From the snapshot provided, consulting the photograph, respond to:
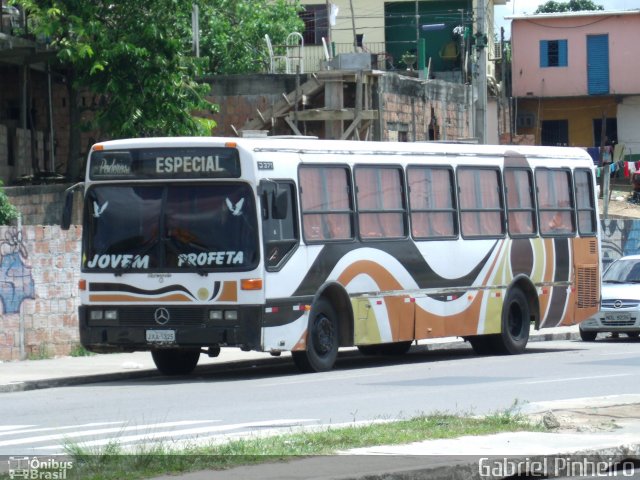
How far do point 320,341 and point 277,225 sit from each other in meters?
1.90

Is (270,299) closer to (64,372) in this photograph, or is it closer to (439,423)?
(64,372)

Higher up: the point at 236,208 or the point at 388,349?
the point at 236,208

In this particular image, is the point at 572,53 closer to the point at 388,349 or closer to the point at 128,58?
the point at 128,58

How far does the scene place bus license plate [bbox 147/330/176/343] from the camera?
17109 mm

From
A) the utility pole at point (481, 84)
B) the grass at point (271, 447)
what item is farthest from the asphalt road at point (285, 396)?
the utility pole at point (481, 84)

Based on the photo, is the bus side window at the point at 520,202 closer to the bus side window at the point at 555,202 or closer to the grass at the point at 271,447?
the bus side window at the point at 555,202

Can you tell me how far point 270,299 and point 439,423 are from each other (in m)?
6.13

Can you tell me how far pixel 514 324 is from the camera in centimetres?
2241

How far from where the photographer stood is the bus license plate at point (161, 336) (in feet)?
56.1

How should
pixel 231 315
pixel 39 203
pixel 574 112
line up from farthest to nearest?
1. pixel 574 112
2. pixel 39 203
3. pixel 231 315

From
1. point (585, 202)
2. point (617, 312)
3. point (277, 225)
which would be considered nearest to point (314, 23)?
point (617, 312)

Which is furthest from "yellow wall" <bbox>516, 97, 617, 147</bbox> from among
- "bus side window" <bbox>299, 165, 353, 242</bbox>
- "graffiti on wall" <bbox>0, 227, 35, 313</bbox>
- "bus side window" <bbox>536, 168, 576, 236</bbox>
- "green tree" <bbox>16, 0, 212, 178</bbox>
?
"bus side window" <bbox>299, 165, 353, 242</bbox>

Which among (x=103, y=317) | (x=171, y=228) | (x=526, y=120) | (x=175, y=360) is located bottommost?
(x=175, y=360)

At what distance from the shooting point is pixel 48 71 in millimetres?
31078
